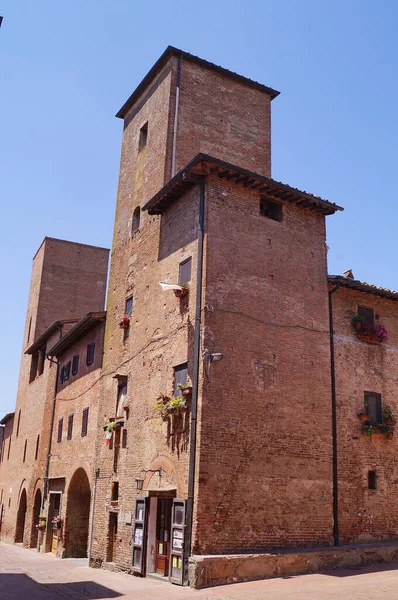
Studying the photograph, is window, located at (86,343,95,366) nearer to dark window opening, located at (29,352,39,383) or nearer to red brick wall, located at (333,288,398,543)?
red brick wall, located at (333,288,398,543)

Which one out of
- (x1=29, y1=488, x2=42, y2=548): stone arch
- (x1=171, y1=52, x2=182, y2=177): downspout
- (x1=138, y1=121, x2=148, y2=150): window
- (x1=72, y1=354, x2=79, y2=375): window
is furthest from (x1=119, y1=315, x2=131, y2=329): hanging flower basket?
(x1=29, y1=488, x2=42, y2=548): stone arch

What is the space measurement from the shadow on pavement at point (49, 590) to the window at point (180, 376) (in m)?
4.79

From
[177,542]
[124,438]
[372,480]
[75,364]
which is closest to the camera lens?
[177,542]

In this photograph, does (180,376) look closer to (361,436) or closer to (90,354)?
(361,436)

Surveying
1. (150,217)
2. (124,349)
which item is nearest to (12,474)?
(124,349)

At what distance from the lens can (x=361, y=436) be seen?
16.6 metres

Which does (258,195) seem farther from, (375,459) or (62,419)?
(62,419)

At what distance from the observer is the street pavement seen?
37.1ft

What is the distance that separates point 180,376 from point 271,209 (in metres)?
5.53

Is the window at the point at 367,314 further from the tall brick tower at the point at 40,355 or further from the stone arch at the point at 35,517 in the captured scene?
the stone arch at the point at 35,517

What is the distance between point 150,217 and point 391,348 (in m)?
8.60

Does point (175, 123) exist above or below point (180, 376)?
above

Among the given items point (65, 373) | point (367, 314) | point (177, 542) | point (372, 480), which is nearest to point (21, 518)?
point (65, 373)

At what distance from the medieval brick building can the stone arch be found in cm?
829
